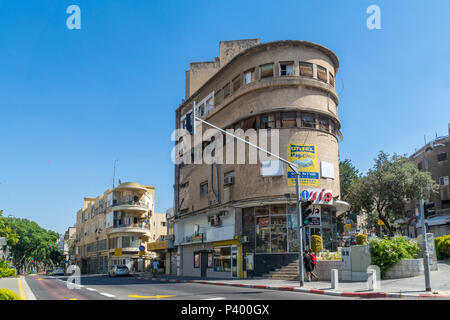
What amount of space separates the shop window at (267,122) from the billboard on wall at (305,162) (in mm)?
2168

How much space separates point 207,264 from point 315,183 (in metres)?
13.3

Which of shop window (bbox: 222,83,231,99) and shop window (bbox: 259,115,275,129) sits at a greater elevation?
shop window (bbox: 222,83,231,99)

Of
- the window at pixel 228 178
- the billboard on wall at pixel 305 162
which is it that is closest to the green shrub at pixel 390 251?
the billboard on wall at pixel 305 162

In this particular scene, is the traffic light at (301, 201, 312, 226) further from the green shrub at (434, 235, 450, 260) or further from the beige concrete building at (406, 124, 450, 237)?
the beige concrete building at (406, 124, 450, 237)

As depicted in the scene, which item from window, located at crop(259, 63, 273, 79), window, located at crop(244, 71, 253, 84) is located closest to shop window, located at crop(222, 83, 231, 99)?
window, located at crop(244, 71, 253, 84)

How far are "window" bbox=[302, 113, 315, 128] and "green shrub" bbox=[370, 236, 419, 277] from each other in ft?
35.9

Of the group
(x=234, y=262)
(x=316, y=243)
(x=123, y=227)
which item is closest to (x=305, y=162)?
(x=316, y=243)

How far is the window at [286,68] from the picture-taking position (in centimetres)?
2983

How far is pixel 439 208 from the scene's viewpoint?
50656mm

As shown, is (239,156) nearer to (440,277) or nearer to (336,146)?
(336,146)

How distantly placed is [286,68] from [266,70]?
152cm

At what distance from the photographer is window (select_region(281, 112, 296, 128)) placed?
28.9 m

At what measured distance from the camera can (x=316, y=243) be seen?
26.5m

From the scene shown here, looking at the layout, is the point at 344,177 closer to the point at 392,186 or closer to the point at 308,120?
the point at 392,186
